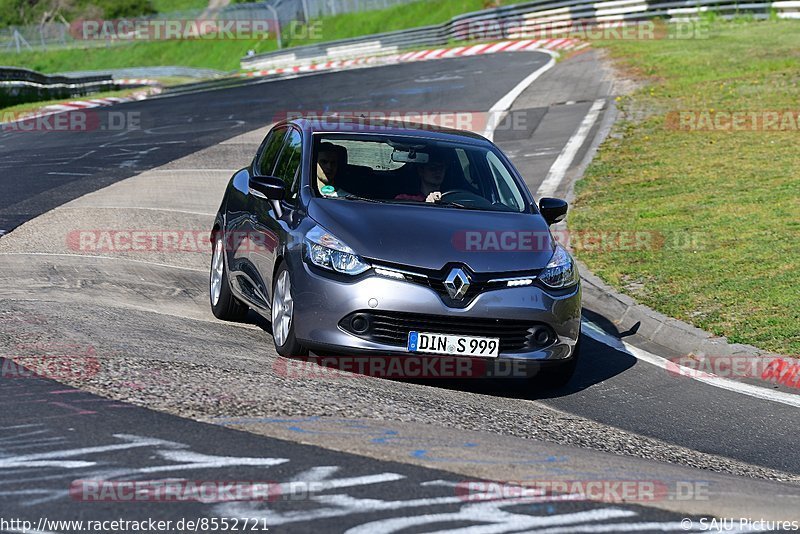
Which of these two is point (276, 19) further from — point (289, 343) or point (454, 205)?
point (289, 343)

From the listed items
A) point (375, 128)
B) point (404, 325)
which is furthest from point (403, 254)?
point (375, 128)

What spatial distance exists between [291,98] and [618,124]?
9.95m

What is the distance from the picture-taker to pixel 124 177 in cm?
1777

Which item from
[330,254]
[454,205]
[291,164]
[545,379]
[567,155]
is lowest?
[545,379]

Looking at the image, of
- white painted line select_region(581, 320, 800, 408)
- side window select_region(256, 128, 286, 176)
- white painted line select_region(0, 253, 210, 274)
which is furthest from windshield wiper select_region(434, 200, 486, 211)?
white painted line select_region(0, 253, 210, 274)

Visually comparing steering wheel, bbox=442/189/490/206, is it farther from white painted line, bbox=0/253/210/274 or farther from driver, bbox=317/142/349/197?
white painted line, bbox=0/253/210/274

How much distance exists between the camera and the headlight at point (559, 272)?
324 inches

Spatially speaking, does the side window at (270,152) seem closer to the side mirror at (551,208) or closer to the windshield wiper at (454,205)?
the windshield wiper at (454,205)

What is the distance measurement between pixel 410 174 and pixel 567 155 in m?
10.9

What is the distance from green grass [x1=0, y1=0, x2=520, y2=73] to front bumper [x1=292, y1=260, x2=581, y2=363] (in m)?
60.0

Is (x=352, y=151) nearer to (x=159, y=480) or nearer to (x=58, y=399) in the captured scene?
(x=58, y=399)

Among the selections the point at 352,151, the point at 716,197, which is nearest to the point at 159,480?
the point at 352,151

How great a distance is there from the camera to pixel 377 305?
25.3 feet

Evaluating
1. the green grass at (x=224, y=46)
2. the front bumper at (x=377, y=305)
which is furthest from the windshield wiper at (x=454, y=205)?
the green grass at (x=224, y=46)
